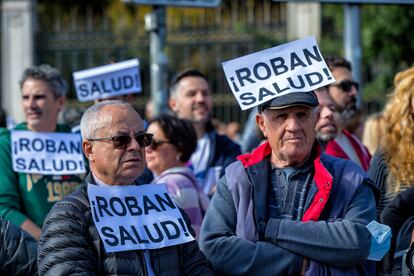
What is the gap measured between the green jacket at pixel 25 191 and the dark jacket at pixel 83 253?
5.67ft

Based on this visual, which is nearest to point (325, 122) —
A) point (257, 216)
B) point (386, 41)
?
point (257, 216)

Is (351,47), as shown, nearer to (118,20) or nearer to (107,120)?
(107,120)

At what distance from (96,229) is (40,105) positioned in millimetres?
2586

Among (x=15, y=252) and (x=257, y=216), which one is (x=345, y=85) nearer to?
(x=257, y=216)

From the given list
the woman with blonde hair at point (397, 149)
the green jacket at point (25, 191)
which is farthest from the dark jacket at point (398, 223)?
the green jacket at point (25, 191)

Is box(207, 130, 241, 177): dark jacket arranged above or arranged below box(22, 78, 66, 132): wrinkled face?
below

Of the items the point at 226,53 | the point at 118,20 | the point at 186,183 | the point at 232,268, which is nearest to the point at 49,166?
the point at 186,183

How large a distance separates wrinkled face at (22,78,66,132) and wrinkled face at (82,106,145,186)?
89.1 inches

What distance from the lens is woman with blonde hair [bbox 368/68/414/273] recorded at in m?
5.03

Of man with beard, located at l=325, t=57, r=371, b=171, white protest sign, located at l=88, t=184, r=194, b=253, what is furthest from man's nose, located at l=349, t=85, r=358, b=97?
white protest sign, located at l=88, t=184, r=194, b=253

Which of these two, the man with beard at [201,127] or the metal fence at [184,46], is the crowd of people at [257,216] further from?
the metal fence at [184,46]

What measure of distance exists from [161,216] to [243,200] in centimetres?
38

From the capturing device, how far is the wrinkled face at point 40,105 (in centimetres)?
635

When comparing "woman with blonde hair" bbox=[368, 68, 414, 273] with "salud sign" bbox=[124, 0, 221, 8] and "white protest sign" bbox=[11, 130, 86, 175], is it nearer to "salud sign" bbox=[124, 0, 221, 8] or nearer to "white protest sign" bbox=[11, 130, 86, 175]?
"white protest sign" bbox=[11, 130, 86, 175]
